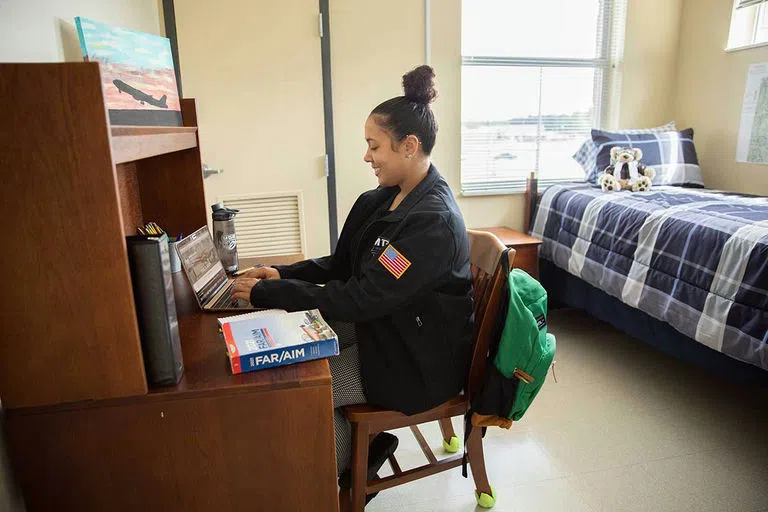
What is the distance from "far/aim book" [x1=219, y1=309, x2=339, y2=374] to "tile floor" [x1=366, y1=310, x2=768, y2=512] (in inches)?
35.8

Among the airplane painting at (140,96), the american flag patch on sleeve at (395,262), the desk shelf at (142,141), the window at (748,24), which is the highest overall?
the window at (748,24)

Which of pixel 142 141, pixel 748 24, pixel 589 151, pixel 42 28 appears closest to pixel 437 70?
pixel 589 151

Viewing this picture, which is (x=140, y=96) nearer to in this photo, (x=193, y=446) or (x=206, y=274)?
(x=206, y=274)

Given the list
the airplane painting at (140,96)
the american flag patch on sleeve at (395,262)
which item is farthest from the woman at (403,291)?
the airplane painting at (140,96)

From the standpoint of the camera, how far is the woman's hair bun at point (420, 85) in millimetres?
1371

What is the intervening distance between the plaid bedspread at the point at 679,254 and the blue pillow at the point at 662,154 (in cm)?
14

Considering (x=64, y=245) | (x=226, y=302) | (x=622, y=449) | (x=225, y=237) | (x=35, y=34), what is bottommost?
(x=622, y=449)

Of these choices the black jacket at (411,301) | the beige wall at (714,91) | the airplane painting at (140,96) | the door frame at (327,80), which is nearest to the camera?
the airplane painting at (140,96)

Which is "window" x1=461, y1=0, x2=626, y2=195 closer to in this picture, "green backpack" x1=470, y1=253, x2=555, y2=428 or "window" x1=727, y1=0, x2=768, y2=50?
"window" x1=727, y1=0, x2=768, y2=50

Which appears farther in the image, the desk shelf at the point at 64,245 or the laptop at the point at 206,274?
the laptop at the point at 206,274

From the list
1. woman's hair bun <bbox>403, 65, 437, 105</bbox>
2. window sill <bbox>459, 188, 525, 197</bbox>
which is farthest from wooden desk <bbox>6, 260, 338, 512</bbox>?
window sill <bbox>459, 188, 525, 197</bbox>

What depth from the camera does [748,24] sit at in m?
2.88

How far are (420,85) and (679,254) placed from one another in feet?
4.77

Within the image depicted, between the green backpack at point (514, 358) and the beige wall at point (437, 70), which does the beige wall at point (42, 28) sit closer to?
the green backpack at point (514, 358)
